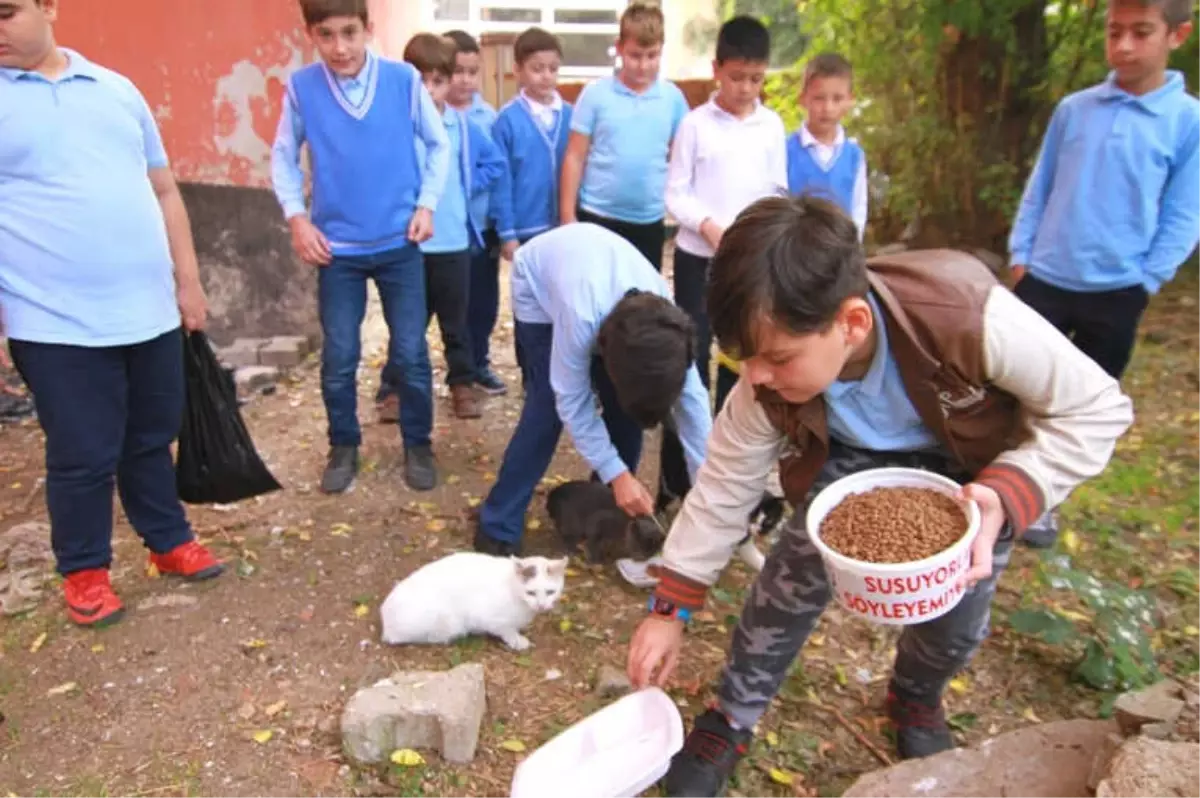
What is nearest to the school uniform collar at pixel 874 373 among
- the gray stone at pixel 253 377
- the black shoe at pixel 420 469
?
the black shoe at pixel 420 469

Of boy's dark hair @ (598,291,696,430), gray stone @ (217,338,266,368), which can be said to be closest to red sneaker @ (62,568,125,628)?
boy's dark hair @ (598,291,696,430)

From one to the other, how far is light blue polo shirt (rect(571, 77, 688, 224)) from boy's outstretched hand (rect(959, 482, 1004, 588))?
3033 mm

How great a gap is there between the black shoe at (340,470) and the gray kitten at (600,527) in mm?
975

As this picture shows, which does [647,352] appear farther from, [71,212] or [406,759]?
[71,212]

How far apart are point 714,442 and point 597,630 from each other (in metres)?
1.11

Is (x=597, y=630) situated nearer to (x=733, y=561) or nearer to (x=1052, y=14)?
(x=733, y=561)

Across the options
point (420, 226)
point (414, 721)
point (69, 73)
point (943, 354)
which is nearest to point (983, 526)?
point (943, 354)

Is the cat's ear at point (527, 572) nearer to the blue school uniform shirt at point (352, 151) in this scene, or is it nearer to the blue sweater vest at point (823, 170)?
the blue school uniform shirt at point (352, 151)

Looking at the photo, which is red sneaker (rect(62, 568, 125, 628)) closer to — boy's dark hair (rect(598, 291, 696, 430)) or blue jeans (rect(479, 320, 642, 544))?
blue jeans (rect(479, 320, 642, 544))

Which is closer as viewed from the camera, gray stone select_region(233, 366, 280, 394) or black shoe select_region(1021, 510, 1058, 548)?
black shoe select_region(1021, 510, 1058, 548)

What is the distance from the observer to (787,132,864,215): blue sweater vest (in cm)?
422

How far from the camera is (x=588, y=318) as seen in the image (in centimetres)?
281

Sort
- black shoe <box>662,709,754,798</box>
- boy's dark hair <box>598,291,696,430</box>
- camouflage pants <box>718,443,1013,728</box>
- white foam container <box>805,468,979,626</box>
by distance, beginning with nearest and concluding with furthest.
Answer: white foam container <box>805,468,979,626</box>, camouflage pants <box>718,443,1013,728</box>, black shoe <box>662,709,754,798</box>, boy's dark hair <box>598,291,696,430</box>

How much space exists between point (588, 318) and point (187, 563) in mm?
1565
